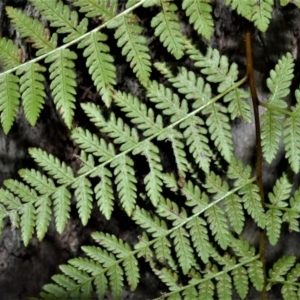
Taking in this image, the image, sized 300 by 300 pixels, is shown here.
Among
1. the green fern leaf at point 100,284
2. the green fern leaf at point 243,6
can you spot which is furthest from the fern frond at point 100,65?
the green fern leaf at point 100,284

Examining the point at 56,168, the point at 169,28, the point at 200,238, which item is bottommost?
the point at 200,238

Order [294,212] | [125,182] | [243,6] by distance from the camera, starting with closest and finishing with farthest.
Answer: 1. [243,6]
2. [125,182]
3. [294,212]

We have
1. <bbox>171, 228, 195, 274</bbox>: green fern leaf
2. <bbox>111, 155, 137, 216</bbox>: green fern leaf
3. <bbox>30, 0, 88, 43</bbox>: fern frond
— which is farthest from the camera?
<bbox>171, 228, 195, 274</bbox>: green fern leaf

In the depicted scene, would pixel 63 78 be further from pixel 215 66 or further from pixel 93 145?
pixel 215 66

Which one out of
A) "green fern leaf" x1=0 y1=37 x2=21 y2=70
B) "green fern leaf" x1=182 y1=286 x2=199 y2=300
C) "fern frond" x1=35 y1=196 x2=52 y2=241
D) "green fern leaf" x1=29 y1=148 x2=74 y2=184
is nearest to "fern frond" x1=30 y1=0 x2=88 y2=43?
"green fern leaf" x1=0 y1=37 x2=21 y2=70

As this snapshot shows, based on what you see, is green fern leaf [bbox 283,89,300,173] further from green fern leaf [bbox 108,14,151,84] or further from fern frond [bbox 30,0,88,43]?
fern frond [bbox 30,0,88,43]

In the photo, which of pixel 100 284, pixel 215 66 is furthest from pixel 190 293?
pixel 215 66
